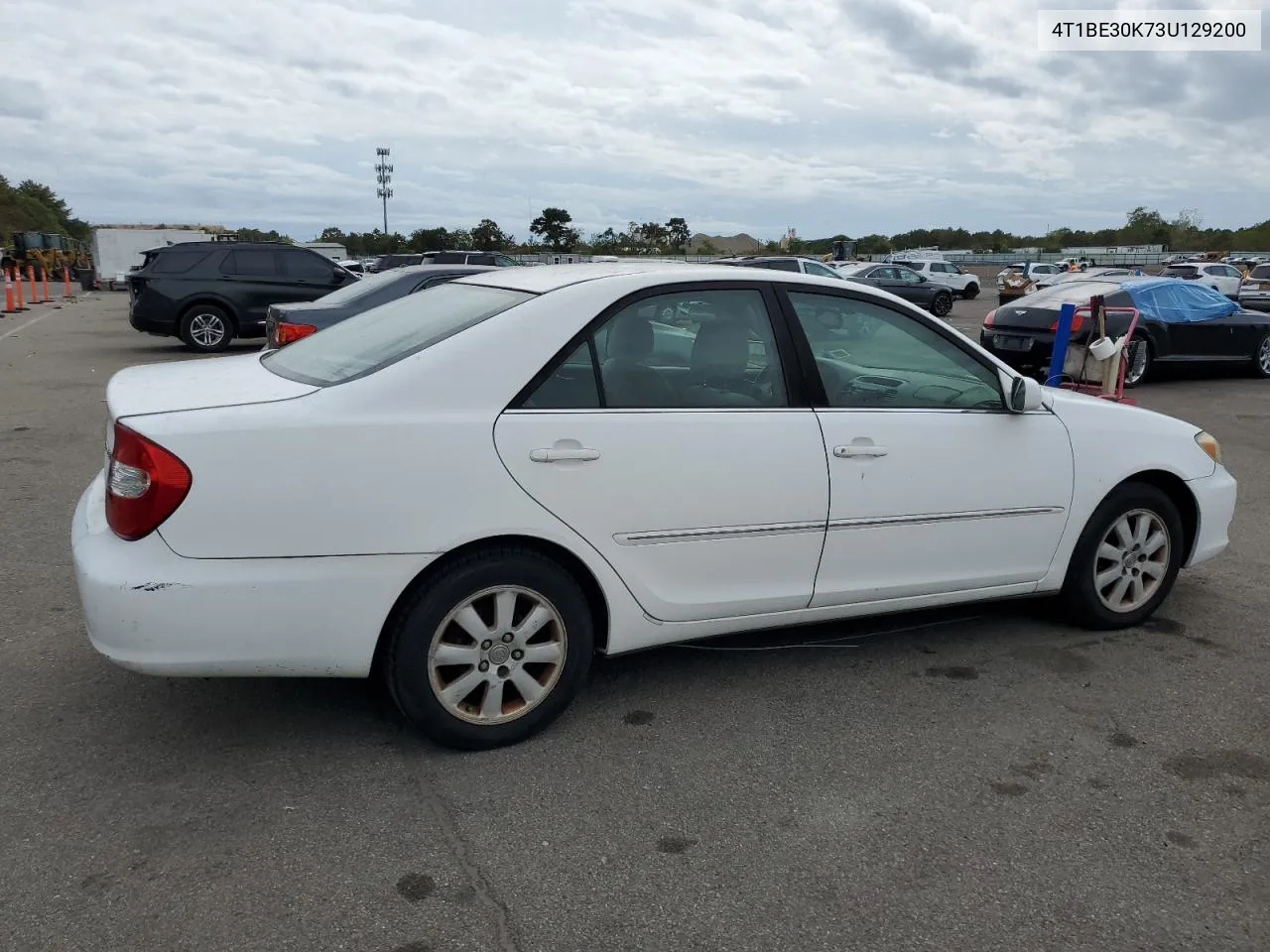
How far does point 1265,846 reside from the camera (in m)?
2.99

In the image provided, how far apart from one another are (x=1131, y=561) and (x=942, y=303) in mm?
26009

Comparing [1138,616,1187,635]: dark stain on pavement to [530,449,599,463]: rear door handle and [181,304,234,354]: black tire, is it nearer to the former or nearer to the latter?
[530,449,599,463]: rear door handle

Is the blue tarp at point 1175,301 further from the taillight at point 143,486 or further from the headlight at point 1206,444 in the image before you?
the taillight at point 143,486

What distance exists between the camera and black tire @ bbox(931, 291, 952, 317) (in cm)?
2903

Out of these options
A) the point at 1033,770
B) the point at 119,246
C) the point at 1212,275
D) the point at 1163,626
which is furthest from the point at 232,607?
the point at 119,246

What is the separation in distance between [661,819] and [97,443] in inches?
282

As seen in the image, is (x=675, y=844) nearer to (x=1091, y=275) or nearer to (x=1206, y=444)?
(x=1206, y=444)

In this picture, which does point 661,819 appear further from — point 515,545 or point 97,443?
point 97,443

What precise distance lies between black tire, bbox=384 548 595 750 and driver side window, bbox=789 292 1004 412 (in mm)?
1285

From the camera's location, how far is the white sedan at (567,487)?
305 cm

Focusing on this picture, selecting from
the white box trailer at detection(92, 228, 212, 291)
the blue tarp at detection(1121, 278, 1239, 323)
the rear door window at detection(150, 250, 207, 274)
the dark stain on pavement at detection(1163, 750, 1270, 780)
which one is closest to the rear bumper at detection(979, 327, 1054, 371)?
the blue tarp at detection(1121, 278, 1239, 323)

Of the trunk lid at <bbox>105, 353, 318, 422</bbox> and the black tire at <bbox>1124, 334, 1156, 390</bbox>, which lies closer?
the trunk lid at <bbox>105, 353, 318, 422</bbox>

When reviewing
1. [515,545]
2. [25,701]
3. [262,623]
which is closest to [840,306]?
[515,545]

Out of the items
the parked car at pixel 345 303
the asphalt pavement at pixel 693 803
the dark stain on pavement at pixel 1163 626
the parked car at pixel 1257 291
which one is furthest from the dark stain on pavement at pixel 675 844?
the parked car at pixel 1257 291
